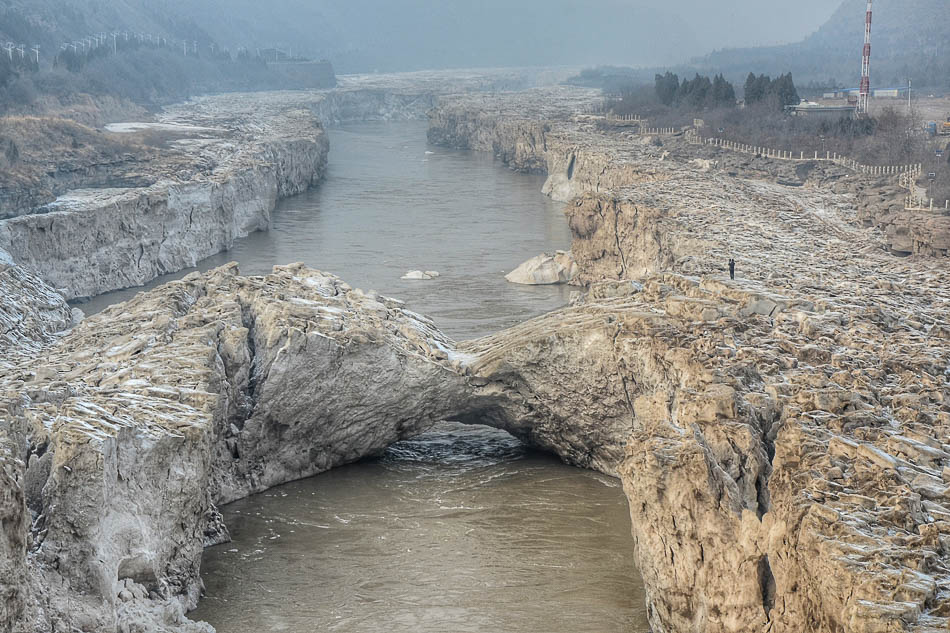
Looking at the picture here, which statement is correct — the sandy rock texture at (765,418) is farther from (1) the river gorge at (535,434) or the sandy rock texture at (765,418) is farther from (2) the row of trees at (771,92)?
(2) the row of trees at (771,92)

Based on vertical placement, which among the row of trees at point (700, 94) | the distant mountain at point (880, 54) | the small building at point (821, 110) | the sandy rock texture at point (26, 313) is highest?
the distant mountain at point (880, 54)

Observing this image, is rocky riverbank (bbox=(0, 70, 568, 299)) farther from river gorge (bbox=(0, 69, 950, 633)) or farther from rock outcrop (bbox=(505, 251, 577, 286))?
rock outcrop (bbox=(505, 251, 577, 286))

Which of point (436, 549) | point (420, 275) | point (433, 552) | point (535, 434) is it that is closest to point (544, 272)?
point (420, 275)

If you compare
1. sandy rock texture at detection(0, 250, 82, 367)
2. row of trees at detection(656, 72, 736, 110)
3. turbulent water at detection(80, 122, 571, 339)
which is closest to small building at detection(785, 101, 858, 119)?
row of trees at detection(656, 72, 736, 110)

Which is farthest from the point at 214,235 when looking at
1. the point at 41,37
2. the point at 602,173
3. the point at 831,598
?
the point at 41,37

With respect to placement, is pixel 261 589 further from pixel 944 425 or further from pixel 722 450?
pixel 944 425

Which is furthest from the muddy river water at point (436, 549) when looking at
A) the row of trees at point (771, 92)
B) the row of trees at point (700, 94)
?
the row of trees at point (700, 94)

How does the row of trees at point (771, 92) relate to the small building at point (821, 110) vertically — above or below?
above
